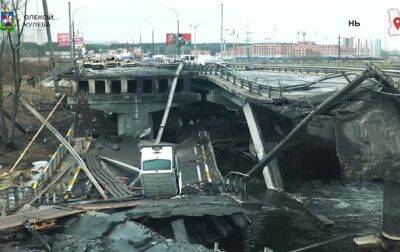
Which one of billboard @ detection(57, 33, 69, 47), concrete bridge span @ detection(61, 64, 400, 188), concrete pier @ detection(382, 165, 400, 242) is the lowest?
concrete pier @ detection(382, 165, 400, 242)

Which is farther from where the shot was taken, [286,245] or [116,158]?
[116,158]

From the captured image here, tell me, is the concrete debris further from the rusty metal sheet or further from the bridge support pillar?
the bridge support pillar

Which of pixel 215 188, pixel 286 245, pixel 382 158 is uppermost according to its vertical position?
pixel 382 158

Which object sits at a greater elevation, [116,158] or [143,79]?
[143,79]

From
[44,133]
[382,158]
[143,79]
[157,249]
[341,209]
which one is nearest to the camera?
[157,249]

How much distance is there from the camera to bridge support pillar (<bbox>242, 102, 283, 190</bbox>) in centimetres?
4528

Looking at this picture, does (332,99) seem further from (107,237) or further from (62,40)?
(62,40)

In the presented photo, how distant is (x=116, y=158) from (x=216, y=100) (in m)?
14.9

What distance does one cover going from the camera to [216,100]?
5828cm

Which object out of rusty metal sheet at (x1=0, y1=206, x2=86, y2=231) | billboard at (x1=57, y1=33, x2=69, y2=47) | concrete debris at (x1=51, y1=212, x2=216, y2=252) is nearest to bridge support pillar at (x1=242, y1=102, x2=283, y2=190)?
concrete debris at (x1=51, y1=212, x2=216, y2=252)

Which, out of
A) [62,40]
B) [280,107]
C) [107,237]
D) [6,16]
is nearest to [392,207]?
[280,107]

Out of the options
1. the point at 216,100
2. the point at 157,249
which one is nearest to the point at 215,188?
the point at 157,249

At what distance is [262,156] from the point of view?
150ft

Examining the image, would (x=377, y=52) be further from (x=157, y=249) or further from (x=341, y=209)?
(x=157, y=249)
